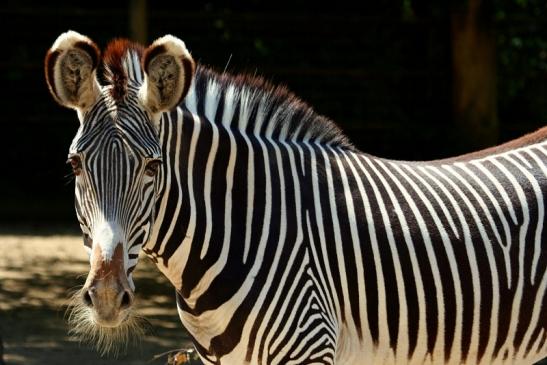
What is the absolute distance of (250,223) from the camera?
3910 millimetres

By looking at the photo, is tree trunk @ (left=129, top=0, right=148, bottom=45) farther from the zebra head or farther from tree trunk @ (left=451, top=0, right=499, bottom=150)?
the zebra head

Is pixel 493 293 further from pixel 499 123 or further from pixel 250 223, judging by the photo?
pixel 499 123

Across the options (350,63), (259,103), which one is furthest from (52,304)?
(350,63)

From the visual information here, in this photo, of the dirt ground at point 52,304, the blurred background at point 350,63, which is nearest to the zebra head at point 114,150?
the dirt ground at point 52,304

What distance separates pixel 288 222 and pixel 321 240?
147mm

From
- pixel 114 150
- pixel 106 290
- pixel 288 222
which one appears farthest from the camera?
pixel 288 222

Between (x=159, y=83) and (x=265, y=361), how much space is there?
1114mm

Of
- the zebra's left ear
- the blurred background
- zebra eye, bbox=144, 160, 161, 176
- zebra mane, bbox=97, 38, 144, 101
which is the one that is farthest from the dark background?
zebra eye, bbox=144, 160, 161, 176

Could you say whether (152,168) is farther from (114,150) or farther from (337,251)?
(337,251)

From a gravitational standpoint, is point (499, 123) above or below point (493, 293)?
above

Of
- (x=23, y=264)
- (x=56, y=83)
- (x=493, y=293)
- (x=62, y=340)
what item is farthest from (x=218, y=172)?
(x=23, y=264)

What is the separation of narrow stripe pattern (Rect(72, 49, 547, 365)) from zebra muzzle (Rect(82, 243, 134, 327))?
21 cm

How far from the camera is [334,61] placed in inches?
550

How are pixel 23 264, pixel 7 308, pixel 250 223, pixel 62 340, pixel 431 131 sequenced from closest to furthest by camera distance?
pixel 250 223
pixel 62 340
pixel 7 308
pixel 23 264
pixel 431 131
